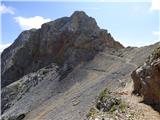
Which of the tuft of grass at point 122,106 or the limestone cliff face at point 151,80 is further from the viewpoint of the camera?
the limestone cliff face at point 151,80

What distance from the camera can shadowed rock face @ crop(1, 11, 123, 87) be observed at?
237 ft

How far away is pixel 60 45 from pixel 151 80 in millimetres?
54130

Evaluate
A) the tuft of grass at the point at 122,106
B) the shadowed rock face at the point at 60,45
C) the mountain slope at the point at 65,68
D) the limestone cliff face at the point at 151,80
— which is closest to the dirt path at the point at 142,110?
the tuft of grass at the point at 122,106

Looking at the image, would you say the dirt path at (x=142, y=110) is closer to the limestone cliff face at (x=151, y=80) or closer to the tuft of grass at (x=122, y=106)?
the tuft of grass at (x=122, y=106)

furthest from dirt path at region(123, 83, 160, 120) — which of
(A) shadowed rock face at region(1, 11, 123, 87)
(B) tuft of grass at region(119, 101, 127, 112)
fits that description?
(A) shadowed rock face at region(1, 11, 123, 87)

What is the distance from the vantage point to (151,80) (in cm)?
2556

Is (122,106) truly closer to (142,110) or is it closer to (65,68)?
(142,110)

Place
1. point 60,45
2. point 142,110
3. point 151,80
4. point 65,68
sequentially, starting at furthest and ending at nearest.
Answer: point 60,45, point 65,68, point 151,80, point 142,110

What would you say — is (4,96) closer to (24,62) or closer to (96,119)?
(24,62)

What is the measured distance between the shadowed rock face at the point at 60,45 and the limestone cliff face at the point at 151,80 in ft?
138

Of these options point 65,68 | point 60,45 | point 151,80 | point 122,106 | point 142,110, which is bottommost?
point 142,110

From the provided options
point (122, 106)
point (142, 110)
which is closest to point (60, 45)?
point (122, 106)

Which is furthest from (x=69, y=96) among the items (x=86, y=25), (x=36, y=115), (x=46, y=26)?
Answer: (x=46, y=26)

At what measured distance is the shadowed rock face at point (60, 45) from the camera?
7238 cm
